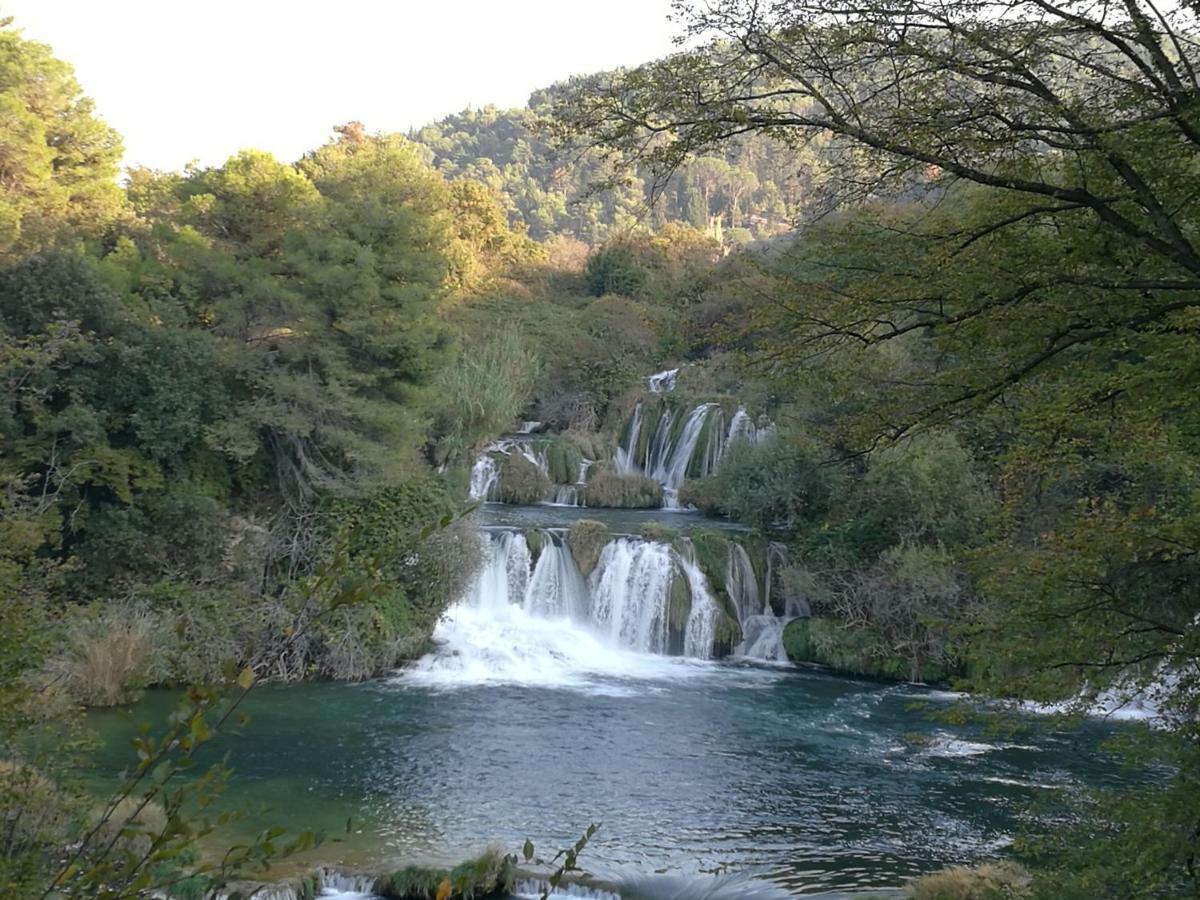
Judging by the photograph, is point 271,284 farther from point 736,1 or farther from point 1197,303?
point 1197,303

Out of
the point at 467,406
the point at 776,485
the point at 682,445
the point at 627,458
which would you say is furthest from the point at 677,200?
the point at 776,485

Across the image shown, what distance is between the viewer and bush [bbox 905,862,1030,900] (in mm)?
7148

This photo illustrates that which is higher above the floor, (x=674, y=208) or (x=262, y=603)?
(x=674, y=208)

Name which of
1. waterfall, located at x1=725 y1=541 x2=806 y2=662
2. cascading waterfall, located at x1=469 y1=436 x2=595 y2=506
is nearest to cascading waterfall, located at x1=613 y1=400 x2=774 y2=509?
cascading waterfall, located at x1=469 y1=436 x2=595 y2=506

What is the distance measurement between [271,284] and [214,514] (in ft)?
12.4

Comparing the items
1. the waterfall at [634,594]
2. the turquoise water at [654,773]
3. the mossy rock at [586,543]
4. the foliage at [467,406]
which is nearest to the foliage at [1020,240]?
the turquoise water at [654,773]

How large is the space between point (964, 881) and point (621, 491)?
600 inches

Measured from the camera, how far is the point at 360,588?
187cm

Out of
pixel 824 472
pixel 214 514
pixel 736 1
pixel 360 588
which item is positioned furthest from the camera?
pixel 824 472

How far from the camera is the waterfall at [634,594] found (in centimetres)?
1656

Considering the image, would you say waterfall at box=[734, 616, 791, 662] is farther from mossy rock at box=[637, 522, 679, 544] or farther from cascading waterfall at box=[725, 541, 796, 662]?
mossy rock at box=[637, 522, 679, 544]

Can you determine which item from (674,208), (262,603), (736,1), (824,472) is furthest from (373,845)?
(674,208)

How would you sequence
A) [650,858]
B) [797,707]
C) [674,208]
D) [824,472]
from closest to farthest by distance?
1. [650,858]
2. [797,707]
3. [824,472]
4. [674,208]

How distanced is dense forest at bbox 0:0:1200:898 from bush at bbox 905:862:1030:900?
46 centimetres
